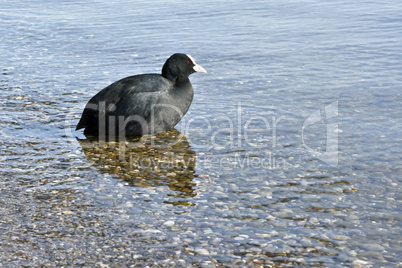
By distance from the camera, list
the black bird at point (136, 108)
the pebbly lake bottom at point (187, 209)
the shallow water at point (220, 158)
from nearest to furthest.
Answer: the pebbly lake bottom at point (187, 209)
the shallow water at point (220, 158)
the black bird at point (136, 108)

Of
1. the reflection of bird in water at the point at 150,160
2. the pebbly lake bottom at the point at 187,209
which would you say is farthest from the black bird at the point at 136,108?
the pebbly lake bottom at the point at 187,209

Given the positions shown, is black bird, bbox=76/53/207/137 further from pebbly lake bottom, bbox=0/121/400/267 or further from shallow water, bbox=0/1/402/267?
pebbly lake bottom, bbox=0/121/400/267

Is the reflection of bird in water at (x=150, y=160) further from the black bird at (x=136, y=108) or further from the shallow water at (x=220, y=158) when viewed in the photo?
the black bird at (x=136, y=108)

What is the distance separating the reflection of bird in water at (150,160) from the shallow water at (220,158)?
0.10 ft

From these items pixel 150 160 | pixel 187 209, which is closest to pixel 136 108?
pixel 150 160

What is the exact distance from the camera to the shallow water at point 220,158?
6.00m

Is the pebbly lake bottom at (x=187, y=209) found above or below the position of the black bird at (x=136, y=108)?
below

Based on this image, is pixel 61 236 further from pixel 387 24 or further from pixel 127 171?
pixel 387 24

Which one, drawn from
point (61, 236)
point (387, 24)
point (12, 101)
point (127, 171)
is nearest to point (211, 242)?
point (61, 236)

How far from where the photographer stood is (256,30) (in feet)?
58.0

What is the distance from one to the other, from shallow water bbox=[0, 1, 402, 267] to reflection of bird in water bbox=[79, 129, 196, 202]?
31 mm

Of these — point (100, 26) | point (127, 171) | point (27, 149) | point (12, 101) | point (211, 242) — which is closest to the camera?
point (211, 242)

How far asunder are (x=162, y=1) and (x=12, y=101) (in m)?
13.6

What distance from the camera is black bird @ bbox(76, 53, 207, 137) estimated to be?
30.5 feet
